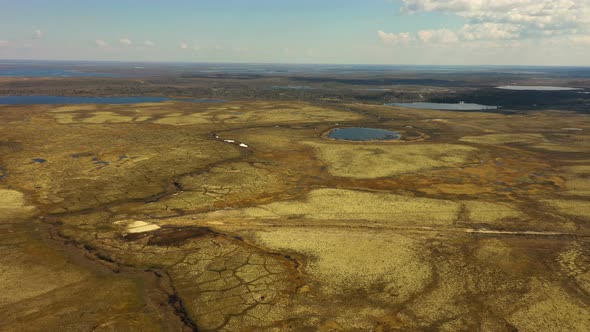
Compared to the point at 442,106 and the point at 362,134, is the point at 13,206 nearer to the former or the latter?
the point at 362,134

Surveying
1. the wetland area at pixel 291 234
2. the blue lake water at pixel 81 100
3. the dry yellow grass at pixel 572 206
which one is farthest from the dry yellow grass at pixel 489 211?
the blue lake water at pixel 81 100

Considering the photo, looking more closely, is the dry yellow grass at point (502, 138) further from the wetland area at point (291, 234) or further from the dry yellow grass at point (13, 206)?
the dry yellow grass at point (13, 206)

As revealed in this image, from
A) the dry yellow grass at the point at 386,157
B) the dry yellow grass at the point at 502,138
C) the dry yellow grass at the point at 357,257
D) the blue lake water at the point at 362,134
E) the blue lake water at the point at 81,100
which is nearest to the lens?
the dry yellow grass at the point at 357,257

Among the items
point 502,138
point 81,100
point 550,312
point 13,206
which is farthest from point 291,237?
point 81,100

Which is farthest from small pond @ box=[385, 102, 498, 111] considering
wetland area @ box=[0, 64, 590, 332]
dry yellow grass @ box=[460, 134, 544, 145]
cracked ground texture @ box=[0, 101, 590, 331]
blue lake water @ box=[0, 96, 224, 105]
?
blue lake water @ box=[0, 96, 224, 105]

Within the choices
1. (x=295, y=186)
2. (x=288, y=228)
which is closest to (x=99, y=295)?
(x=288, y=228)

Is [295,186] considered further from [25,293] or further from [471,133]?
[471,133]
